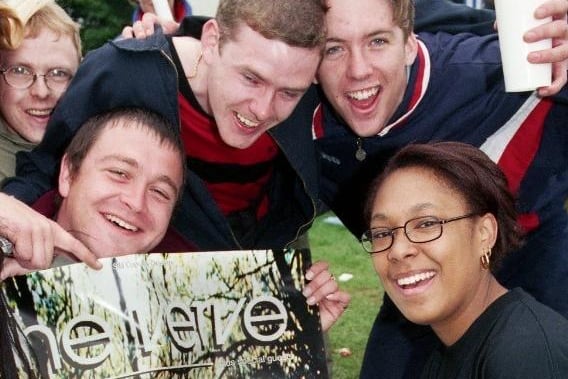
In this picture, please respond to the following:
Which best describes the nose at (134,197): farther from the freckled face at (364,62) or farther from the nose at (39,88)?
the nose at (39,88)

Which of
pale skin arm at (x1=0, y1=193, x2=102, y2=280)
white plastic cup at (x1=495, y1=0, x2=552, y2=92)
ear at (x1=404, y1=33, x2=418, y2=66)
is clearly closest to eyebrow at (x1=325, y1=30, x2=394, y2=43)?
ear at (x1=404, y1=33, x2=418, y2=66)

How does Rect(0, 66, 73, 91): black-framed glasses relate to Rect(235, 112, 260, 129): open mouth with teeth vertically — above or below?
above

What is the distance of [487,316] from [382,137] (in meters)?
0.84

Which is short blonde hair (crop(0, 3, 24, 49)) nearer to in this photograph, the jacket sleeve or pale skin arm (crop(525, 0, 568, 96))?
the jacket sleeve

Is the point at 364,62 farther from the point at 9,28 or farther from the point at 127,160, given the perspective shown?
the point at 9,28

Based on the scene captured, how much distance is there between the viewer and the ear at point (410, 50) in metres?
2.60

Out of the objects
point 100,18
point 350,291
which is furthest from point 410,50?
point 100,18

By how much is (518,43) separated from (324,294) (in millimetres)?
840

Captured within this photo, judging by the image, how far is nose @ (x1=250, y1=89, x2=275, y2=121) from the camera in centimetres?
238

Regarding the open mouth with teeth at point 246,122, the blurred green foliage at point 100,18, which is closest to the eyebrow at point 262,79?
the open mouth with teeth at point 246,122

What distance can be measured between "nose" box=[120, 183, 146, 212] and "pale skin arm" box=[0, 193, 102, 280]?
1.01 ft

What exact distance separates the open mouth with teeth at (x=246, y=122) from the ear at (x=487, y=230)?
2.38 ft

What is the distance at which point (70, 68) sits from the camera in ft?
9.80

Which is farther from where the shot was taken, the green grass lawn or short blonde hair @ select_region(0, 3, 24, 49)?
the green grass lawn
